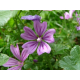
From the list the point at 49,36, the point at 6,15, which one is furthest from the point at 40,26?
the point at 6,15

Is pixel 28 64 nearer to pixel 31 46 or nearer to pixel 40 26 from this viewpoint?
pixel 31 46

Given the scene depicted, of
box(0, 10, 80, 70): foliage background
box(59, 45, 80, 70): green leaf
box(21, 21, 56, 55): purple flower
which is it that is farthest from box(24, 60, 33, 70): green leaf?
box(59, 45, 80, 70): green leaf

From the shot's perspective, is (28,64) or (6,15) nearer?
(6,15)

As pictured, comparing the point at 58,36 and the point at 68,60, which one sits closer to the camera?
the point at 68,60

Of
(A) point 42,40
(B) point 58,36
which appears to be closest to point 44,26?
(A) point 42,40

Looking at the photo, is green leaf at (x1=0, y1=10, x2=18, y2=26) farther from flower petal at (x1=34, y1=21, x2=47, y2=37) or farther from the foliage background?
flower petal at (x1=34, y1=21, x2=47, y2=37)

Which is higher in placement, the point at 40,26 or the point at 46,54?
the point at 40,26

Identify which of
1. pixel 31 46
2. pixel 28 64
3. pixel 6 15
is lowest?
pixel 28 64

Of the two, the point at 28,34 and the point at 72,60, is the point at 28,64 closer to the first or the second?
the point at 28,34

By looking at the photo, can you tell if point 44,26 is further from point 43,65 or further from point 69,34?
point 69,34
